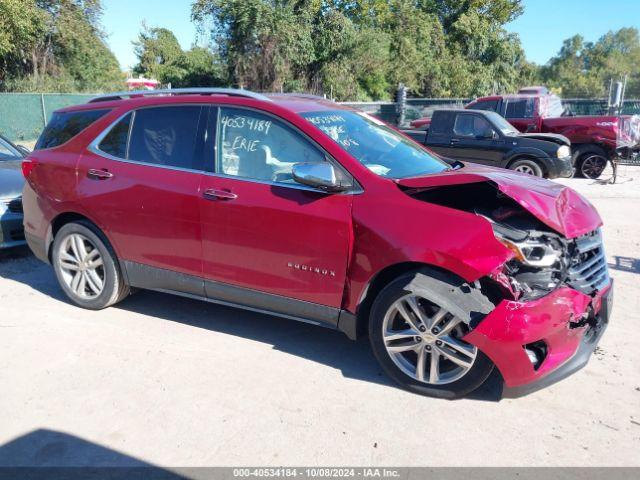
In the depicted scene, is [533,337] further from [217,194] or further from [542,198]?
[217,194]

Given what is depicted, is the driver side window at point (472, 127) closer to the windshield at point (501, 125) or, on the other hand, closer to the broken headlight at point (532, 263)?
the windshield at point (501, 125)

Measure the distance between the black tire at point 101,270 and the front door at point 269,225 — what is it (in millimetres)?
1025

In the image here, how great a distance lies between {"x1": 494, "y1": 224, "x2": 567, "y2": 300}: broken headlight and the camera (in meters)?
3.36

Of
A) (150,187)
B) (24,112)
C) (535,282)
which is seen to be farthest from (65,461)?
(24,112)

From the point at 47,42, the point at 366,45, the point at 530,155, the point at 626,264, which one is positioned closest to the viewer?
the point at 626,264

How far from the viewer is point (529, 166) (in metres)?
12.0

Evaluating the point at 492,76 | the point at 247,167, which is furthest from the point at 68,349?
the point at 492,76

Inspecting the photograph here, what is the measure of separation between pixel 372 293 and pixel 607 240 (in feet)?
16.1

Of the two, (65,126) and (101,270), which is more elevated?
(65,126)

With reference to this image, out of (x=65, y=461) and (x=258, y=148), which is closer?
(x=65, y=461)

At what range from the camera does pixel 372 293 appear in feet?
12.4

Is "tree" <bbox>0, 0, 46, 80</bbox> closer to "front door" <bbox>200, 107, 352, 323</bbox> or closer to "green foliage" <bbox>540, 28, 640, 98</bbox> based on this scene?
"front door" <bbox>200, 107, 352, 323</bbox>

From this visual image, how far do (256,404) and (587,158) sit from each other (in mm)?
12241

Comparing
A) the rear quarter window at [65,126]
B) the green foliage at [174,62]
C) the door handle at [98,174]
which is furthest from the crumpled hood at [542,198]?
the green foliage at [174,62]
